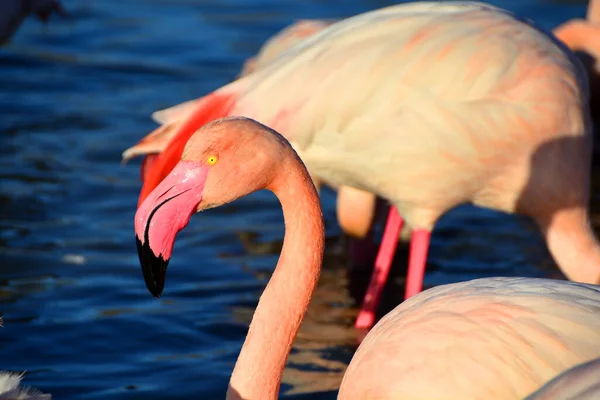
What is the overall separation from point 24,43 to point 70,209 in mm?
3842

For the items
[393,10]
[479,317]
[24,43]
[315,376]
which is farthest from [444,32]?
[24,43]

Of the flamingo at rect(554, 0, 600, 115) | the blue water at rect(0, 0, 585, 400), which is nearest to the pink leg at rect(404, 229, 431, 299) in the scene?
the blue water at rect(0, 0, 585, 400)

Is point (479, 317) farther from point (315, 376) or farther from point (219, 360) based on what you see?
point (219, 360)

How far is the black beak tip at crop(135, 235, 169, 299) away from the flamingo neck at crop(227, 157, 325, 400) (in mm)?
327

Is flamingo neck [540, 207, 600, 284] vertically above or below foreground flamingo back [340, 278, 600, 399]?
below

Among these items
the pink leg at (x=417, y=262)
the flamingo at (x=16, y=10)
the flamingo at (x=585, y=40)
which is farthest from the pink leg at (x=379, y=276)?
the flamingo at (x=16, y=10)

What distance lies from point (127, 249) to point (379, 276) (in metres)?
1.58

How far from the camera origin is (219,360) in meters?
4.87

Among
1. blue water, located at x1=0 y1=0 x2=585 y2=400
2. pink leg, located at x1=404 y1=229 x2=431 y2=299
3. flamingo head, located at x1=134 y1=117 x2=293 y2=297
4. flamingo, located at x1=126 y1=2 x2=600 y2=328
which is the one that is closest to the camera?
flamingo head, located at x1=134 y1=117 x2=293 y2=297

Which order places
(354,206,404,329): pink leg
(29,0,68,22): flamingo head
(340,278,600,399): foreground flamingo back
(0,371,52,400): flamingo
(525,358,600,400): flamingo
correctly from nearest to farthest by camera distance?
(525,358,600,400): flamingo → (0,371,52,400): flamingo → (340,278,600,399): foreground flamingo back → (354,206,404,329): pink leg → (29,0,68,22): flamingo head

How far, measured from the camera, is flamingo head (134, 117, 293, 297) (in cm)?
340

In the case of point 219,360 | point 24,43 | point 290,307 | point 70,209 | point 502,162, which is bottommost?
point 24,43

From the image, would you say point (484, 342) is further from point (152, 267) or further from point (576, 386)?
point (152, 267)

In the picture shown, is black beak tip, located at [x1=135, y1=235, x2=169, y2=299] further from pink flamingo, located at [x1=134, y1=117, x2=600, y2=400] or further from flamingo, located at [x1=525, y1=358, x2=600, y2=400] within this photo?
flamingo, located at [x1=525, y1=358, x2=600, y2=400]
